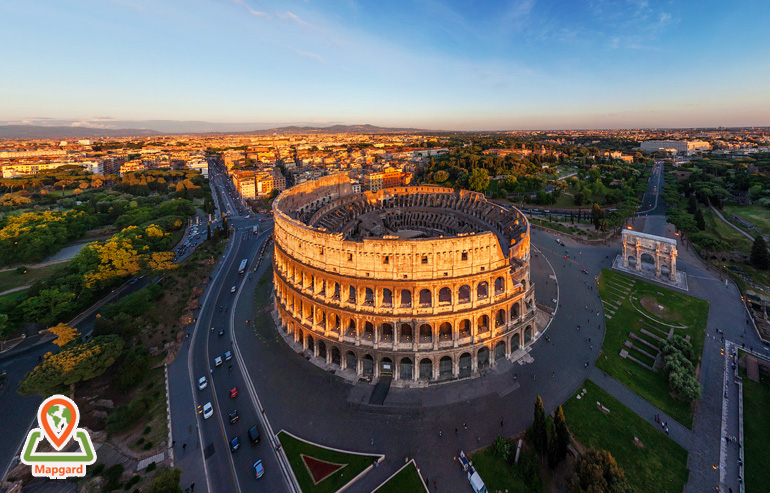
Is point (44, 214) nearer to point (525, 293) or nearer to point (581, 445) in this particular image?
point (525, 293)

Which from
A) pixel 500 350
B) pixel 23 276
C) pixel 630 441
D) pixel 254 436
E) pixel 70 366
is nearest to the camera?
pixel 630 441

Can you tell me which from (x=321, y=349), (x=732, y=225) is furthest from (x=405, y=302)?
(x=732, y=225)

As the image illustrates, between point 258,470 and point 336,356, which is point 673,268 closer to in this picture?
point 336,356

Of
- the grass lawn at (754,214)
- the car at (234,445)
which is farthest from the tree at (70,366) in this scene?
the grass lawn at (754,214)

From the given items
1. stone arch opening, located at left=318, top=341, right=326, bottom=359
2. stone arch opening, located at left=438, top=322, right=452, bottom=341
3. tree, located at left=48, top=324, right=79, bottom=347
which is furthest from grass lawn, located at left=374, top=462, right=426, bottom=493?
tree, located at left=48, top=324, right=79, bottom=347

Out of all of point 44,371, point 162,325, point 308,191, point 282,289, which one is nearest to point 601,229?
point 308,191

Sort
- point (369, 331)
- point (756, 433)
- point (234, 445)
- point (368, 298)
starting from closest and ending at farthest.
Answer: point (234, 445) < point (756, 433) < point (368, 298) < point (369, 331)
